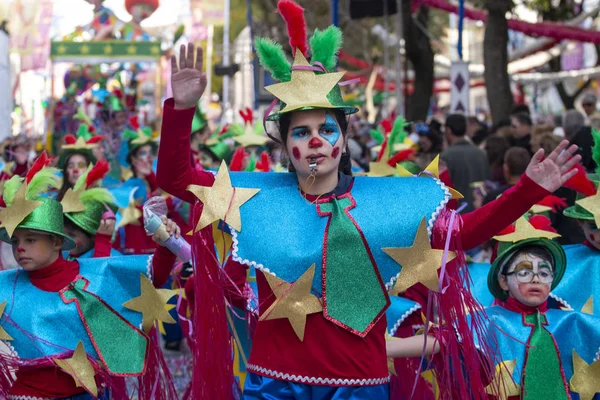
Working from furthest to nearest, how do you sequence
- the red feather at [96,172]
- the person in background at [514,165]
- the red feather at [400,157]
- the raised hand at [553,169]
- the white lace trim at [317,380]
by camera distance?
the person in background at [514,165]
the red feather at [400,157]
the red feather at [96,172]
the white lace trim at [317,380]
the raised hand at [553,169]

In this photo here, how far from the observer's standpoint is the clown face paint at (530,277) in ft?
15.0

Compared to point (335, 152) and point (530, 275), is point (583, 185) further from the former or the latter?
point (335, 152)

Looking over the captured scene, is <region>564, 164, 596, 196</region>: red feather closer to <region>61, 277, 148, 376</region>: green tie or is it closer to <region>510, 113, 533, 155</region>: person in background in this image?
<region>61, 277, 148, 376</region>: green tie

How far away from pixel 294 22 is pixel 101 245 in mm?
2238

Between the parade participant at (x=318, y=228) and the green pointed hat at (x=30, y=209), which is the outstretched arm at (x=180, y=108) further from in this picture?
the green pointed hat at (x=30, y=209)

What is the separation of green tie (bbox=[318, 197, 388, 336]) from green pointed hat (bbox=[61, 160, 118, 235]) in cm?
204

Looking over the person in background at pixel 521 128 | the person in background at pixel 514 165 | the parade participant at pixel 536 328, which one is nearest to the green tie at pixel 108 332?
the parade participant at pixel 536 328

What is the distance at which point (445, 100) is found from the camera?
62.2 meters

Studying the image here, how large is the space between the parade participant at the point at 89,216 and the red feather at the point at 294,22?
1863 mm

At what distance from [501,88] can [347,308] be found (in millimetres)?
11789

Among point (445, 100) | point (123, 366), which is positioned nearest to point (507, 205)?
point (123, 366)

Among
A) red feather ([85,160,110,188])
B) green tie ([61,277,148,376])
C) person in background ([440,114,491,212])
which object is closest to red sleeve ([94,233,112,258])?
red feather ([85,160,110,188])

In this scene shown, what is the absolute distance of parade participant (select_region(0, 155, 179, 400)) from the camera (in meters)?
4.55

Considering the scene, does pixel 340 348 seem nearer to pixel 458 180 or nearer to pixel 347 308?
pixel 347 308
